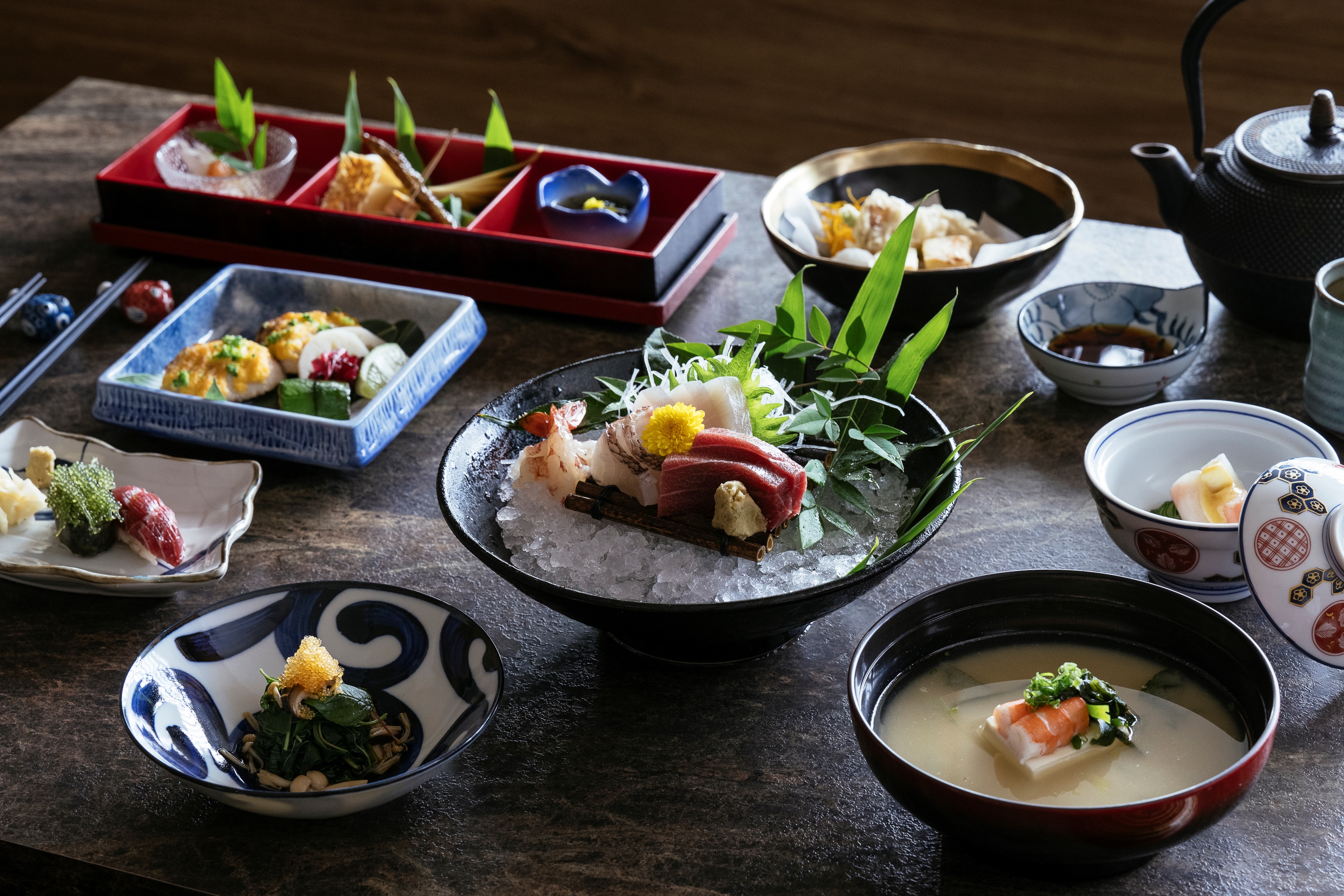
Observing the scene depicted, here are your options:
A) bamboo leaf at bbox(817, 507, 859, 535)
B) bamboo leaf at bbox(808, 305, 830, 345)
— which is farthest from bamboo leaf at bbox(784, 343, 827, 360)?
bamboo leaf at bbox(817, 507, 859, 535)

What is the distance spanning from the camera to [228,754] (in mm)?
1168

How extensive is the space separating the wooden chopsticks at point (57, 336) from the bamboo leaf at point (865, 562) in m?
1.35

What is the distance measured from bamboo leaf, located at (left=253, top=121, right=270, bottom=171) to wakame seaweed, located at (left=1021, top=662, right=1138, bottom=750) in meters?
1.86

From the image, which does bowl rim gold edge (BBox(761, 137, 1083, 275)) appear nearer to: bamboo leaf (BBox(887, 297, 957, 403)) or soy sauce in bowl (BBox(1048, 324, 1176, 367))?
soy sauce in bowl (BBox(1048, 324, 1176, 367))

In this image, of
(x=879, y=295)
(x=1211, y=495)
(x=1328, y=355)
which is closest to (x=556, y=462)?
(x=879, y=295)

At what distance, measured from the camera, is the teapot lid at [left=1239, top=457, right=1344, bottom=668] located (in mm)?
1141

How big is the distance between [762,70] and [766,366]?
2938mm

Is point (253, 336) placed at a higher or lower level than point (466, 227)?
lower

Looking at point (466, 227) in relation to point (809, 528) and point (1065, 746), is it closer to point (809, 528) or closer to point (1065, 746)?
point (809, 528)

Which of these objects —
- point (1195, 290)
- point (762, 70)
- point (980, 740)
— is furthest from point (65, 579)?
point (762, 70)

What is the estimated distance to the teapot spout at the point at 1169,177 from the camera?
5.74 feet

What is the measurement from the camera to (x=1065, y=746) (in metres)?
1.05

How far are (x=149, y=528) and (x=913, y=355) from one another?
0.95m

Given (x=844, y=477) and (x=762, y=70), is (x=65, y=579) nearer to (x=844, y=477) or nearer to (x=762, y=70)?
(x=844, y=477)
